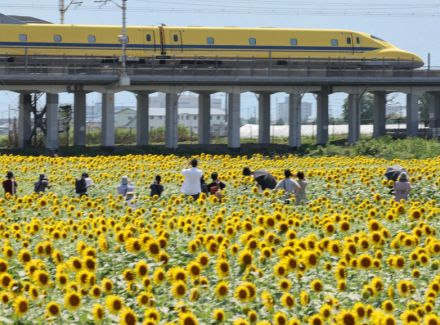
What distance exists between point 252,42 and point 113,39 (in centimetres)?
892

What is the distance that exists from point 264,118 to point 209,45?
28.9ft

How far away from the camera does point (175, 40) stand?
65125mm

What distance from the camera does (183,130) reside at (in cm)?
9562

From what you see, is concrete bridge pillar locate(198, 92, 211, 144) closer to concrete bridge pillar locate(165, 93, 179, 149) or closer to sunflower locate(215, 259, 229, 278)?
concrete bridge pillar locate(165, 93, 179, 149)

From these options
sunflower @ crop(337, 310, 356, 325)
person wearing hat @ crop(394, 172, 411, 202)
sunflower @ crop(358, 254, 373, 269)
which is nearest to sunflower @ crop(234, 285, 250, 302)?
sunflower @ crop(337, 310, 356, 325)

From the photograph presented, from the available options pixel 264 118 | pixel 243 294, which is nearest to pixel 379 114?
pixel 264 118

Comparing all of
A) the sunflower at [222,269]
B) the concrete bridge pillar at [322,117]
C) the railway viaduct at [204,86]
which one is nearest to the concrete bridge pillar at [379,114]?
the railway viaduct at [204,86]

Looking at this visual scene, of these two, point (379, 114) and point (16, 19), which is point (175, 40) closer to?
point (16, 19)

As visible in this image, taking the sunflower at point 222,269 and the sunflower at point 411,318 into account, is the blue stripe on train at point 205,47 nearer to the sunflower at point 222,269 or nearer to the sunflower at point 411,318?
the sunflower at point 222,269

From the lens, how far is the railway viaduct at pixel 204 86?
59.1m

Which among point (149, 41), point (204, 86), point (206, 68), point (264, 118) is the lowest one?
point (264, 118)

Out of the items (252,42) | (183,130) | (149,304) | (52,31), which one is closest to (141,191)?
(149,304)

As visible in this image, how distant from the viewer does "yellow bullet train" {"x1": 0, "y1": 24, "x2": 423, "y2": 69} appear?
61.0 meters

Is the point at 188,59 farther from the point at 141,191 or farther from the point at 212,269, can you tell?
the point at 212,269
